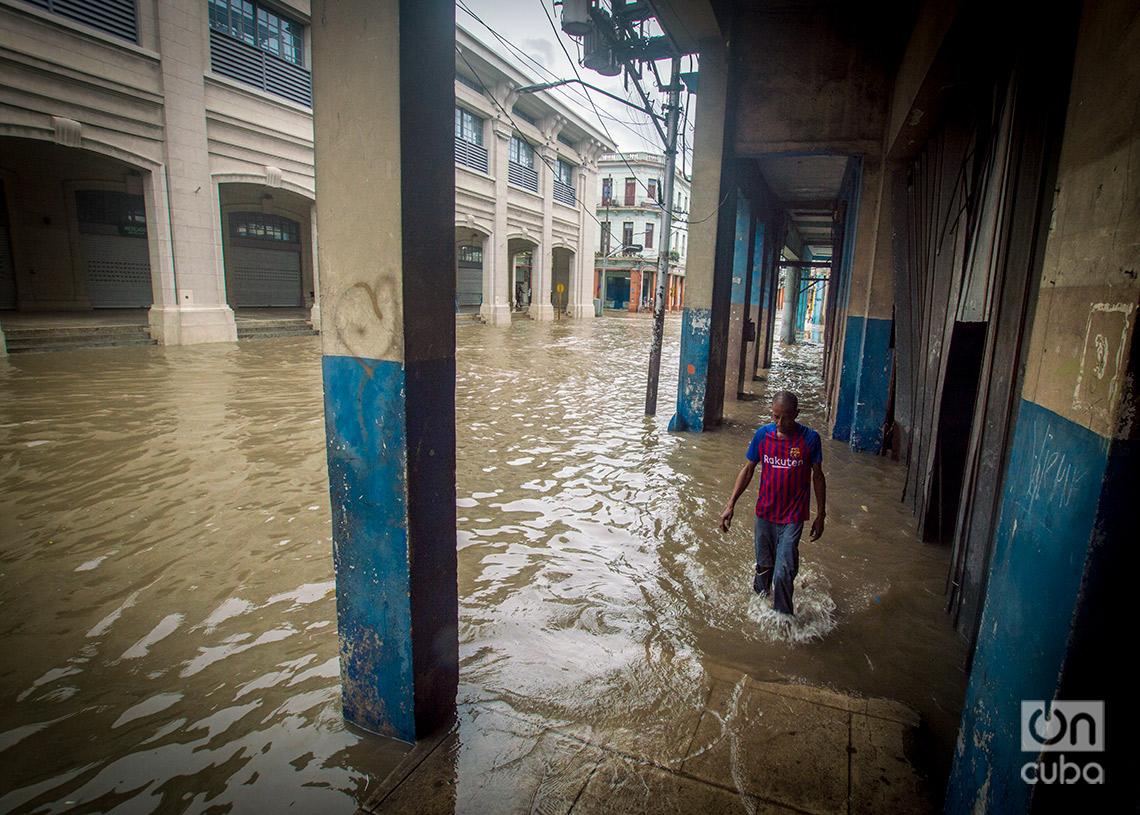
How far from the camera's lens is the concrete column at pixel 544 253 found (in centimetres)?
2828

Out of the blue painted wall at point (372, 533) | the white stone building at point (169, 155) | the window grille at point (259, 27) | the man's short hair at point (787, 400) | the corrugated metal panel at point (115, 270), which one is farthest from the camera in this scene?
the corrugated metal panel at point (115, 270)

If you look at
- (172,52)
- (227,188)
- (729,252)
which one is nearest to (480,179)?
(227,188)

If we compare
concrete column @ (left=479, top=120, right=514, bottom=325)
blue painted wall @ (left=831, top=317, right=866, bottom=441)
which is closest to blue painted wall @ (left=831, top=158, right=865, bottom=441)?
blue painted wall @ (left=831, top=317, right=866, bottom=441)

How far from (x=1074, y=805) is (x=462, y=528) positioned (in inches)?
167

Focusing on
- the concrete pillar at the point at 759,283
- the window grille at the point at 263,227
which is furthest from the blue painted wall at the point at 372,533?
the window grille at the point at 263,227

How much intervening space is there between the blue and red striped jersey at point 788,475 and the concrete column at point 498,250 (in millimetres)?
22570

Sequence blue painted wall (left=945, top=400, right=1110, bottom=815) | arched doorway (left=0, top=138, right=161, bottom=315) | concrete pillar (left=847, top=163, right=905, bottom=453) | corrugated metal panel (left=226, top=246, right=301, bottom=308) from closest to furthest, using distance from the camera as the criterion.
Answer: blue painted wall (left=945, top=400, right=1110, bottom=815) → concrete pillar (left=847, top=163, right=905, bottom=453) → arched doorway (left=0, top=138, right=161, bottom=315) → corrugated metal panel (left=226, top=246, right=301, bottom=308)

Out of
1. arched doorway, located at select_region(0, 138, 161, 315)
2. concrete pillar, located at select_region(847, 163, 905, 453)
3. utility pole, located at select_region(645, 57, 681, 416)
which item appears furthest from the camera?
arched doorway, located at select_region(0, 138, 161, 315)

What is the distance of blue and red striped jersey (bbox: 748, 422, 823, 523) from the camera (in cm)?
381

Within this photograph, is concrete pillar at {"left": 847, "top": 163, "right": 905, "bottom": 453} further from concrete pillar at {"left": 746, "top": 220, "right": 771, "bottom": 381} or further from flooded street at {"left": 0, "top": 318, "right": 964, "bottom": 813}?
concrete pillar at {"left": 746, "top": 220, "right": 771, "bottom": 381}

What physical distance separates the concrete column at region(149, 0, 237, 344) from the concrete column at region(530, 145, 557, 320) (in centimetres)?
1616

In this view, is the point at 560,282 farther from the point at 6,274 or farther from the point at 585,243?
the point at 6,274

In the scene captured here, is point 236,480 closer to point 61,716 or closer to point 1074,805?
point 61,716

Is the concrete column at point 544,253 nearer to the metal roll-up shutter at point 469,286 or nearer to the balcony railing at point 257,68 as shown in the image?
the metal roll-up shutter at point 469,286
